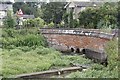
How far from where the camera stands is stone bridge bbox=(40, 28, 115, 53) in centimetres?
568

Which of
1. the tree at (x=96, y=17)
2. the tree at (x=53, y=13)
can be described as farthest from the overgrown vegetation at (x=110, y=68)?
the tree at (x=96, y=17)

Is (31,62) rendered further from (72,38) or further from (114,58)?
(72,38)

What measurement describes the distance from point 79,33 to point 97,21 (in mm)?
1285

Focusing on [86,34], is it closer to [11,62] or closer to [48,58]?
[48,58]

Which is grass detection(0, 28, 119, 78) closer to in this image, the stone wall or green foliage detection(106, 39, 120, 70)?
green foliage detection(106, 39, 120, 70)

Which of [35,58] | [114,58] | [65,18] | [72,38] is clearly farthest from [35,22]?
[114,58]

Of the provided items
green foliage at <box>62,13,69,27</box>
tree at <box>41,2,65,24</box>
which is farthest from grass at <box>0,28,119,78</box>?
green foliage at <box>62,13,69,27</box>

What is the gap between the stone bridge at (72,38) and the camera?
18.6ft

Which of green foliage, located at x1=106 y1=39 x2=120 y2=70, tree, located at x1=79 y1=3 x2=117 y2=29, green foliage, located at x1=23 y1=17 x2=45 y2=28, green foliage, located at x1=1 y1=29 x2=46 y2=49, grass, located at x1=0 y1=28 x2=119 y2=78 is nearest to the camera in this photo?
green foliage, located at x1=106 y1=39 x2=120 y2=70

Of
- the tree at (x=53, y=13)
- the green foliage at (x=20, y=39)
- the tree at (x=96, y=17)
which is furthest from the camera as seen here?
the tree at (x=96, y=17)

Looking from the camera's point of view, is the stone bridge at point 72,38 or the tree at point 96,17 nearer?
the stone bridge at point 72,38

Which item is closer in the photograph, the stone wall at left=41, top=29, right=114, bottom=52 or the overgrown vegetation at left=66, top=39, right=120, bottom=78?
the overgrown vegetation at left=66, top=39, right=120, bottom=78

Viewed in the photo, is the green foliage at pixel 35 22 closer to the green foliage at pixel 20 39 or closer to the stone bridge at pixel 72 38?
the stone bridge at pixel 72 38

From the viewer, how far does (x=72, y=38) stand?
6.18 meters
